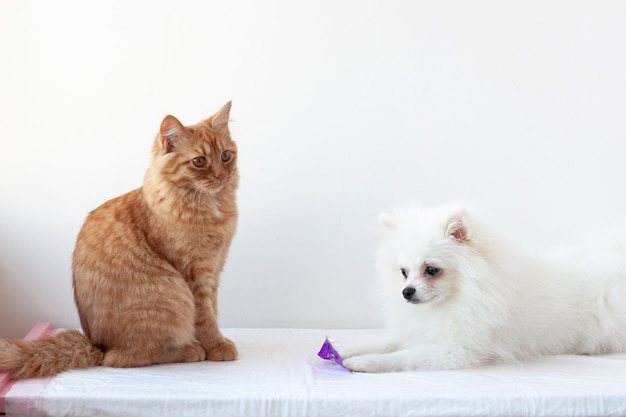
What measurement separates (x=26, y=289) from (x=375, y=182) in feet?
4.64

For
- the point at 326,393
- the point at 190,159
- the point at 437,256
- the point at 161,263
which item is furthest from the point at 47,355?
the point at 437,256

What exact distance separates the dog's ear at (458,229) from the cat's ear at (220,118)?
0.78m

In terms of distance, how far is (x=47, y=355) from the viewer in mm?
2076

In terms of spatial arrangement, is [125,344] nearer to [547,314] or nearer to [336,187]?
[336,187]

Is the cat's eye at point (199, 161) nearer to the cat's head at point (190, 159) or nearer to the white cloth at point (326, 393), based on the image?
the cat's head at point (190, 159)

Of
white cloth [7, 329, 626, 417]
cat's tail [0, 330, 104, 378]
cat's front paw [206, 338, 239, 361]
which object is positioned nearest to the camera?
white cloth [7, 329, 626, 417]

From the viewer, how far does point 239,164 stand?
9.07 feet

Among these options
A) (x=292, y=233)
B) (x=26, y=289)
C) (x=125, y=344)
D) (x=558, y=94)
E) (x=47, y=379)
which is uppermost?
(x=558, y=94)

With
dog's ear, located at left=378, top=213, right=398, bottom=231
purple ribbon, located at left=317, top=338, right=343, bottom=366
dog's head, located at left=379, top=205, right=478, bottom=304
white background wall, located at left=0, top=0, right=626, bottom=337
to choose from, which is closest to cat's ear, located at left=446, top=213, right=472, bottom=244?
dog's head, located at left=379, top=205, right=478, bottom=304

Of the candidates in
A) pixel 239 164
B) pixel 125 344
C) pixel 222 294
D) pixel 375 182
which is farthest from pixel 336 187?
pixel 125 344

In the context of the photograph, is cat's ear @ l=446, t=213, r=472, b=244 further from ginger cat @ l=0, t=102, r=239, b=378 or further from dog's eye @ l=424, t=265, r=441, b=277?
ginger cat @ l=0, t=102, r=239, b=378

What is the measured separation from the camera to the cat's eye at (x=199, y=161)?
2.20 metres

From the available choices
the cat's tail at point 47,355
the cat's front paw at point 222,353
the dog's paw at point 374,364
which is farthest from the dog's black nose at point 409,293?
the cat's tail at point 47,355

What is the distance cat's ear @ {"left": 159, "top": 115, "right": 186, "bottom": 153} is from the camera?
2154mm
